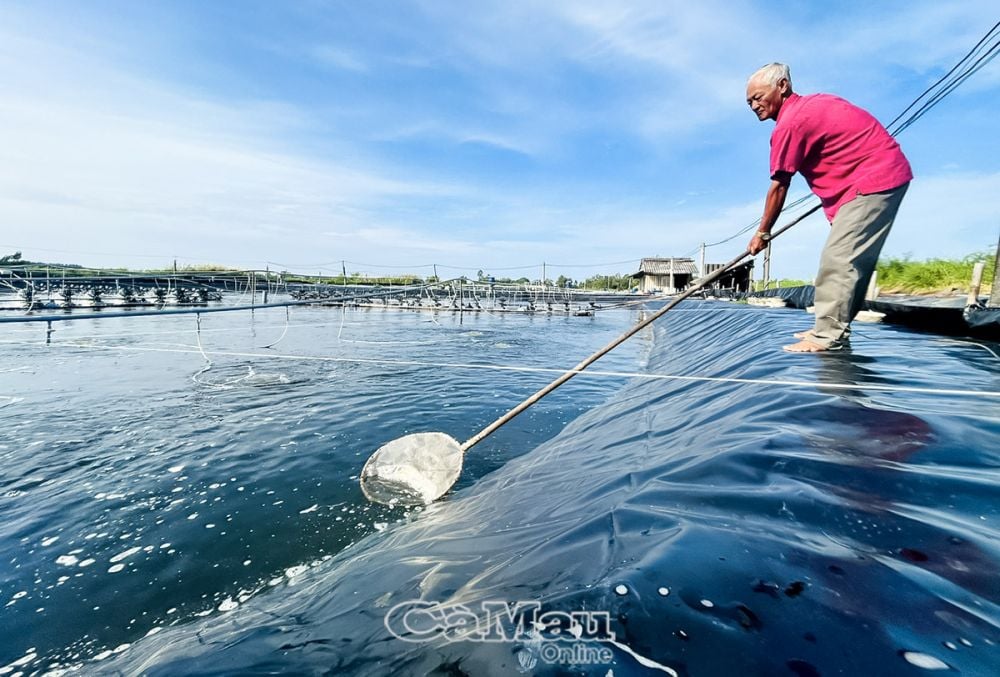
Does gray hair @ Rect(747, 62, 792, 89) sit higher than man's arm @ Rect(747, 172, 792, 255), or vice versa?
gray hair @ Rect(747, 62, 792, 89)

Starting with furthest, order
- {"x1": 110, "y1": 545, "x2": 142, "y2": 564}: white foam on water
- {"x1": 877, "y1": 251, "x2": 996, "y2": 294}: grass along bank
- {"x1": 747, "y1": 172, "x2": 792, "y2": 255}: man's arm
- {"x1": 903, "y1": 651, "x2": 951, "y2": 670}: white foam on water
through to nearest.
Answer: {"x1": 877, "y1": 251, "x2": 996, "y2": 294}: grass along bank → {"x1": 747, "y1": 172, "x2": 792, "y2": 255}: man's arm → {"x1": 110, "y1": 545, "x2": 142, "y2": 564}: white foam on water → {"x1": 903, "y1": 651, "x2": 951, "y2": 670}: white foam on water

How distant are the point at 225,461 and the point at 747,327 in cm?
559

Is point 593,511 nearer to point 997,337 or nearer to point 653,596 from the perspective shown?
point 653,596

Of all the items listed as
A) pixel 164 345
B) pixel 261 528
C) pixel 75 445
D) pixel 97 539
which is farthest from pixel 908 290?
pixel 164 345

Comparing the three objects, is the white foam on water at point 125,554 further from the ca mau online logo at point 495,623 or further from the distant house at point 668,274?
the distant house at point 668,274

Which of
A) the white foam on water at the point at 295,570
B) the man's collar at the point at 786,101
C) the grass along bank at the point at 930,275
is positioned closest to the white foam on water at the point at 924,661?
the white foam on water at the point at 295,570

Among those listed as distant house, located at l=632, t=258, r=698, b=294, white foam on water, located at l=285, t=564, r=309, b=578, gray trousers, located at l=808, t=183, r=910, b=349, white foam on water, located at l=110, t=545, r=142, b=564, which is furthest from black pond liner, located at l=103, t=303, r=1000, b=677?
distant house, located at l=632, t=258, r=698, b=294

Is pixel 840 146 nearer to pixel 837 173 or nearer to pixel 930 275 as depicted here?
pixel 837 173

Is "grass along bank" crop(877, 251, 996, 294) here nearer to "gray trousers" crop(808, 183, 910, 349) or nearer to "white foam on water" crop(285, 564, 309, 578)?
"gray trousers" crop(808, 183, 910, 349)

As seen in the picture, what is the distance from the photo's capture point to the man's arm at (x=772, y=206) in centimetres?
267

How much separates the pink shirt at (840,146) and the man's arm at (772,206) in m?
0.06

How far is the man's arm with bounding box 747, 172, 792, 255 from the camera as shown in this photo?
2.67 m

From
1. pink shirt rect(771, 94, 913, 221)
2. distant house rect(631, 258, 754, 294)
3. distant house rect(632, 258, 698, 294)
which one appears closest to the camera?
pink shirt rect(771, 94, 913, 221)

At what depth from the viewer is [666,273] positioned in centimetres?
3366
